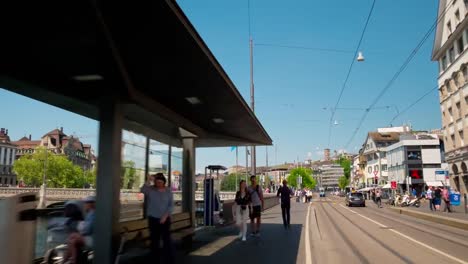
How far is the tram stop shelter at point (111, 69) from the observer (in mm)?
5426

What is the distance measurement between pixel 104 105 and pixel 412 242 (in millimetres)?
9791

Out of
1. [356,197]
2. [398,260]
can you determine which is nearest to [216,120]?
[398,260]

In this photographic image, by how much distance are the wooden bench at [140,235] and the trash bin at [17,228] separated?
10.5ft

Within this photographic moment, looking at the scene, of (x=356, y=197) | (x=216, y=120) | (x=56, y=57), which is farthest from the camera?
(x=356, y=197)

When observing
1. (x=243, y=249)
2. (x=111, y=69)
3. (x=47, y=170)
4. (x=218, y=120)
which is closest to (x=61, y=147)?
(x=47, y=170)

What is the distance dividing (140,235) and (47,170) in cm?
9984

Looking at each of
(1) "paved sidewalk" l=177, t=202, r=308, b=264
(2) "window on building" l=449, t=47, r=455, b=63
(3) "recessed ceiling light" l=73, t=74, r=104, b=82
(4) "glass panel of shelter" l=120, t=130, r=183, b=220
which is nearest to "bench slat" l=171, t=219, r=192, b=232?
(1) "paved sidewalk" l=177, t=202, r=308, b=264

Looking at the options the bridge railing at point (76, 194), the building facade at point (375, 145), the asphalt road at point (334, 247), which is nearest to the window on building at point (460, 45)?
the bridge railing at point (76, 194)

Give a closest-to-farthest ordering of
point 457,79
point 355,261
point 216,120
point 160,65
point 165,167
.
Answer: point 160,65, point 355,261, point 165,167, point 216,120, point 457,79

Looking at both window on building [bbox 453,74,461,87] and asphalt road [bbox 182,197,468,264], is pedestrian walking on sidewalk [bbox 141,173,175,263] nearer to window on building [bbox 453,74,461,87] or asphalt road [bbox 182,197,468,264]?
asphalt road [bbox 182,197,468,264]

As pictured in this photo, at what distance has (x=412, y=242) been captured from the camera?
12633mm

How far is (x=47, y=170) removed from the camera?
9900 centimetres

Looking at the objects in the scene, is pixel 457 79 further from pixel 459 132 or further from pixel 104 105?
pixel 104 105

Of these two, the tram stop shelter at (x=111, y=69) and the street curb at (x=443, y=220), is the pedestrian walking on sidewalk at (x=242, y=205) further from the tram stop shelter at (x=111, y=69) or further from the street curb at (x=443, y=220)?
the street curb at (x=443, y=220)
